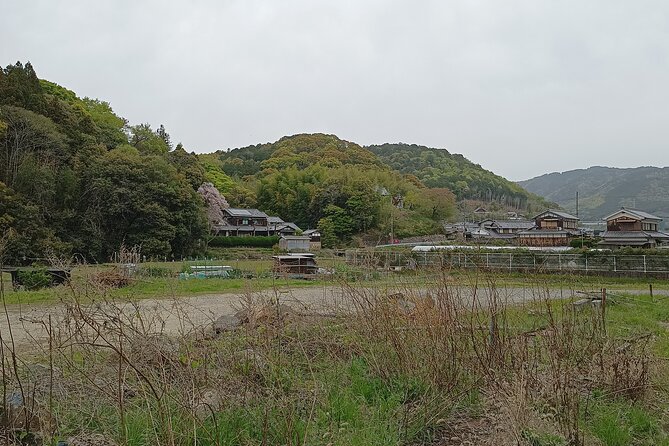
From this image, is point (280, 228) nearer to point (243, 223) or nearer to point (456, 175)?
point (243, 223)

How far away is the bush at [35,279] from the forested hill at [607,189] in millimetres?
54487

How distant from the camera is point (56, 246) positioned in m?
23.6

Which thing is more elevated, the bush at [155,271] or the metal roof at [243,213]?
the metal roof at [243,213]

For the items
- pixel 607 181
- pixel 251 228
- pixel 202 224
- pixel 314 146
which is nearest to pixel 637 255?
pixel 202 224

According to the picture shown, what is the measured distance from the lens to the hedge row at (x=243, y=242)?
38625 mm

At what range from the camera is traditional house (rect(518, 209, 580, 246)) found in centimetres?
3333

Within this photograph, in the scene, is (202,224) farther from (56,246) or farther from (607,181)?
(607,181)

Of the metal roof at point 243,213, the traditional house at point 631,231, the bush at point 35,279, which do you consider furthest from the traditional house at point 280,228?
the bush at point 35,279

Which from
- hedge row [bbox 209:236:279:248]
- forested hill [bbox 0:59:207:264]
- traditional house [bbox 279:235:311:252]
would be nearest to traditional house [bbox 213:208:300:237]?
hedge row [bbox 209:236:279:248]

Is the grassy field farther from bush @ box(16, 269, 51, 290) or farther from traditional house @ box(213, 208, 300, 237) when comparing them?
traditional house @ box(213, 208, 300, 237)

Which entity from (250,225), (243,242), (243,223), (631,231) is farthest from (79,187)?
(631,231)

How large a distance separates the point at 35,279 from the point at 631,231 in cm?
3085

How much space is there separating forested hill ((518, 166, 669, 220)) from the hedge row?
36969mm

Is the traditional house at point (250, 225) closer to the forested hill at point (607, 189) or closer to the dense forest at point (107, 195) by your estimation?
the dense forest at point (107, 195)
